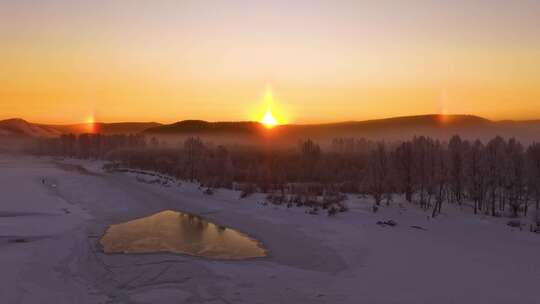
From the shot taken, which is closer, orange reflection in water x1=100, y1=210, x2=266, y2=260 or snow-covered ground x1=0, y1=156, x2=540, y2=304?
snow-covered ground x1=0, y1=156, x2=540, y2=304

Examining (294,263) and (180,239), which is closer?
(294,263)

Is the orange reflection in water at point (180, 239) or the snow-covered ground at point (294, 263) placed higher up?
the snow-covered ground at point (294, 263)

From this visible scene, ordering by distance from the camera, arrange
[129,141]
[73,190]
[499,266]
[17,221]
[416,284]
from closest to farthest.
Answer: [416,284]
[499,266]
[17,221]
[73,190]
[129,141]

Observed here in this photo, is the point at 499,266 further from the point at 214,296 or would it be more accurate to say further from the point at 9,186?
the point at 9,186

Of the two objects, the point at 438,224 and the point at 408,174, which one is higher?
the point at 408,174

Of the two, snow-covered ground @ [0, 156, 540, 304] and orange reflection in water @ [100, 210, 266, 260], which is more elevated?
snow-covered ground @ [0, 156, 540, 304]

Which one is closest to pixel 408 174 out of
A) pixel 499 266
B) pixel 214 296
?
pixel 499 266

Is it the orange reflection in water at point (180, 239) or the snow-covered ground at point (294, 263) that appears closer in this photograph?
the snow-covered ground at point (294, 263)

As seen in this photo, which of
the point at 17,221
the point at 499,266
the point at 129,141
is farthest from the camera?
the point at 129,141
